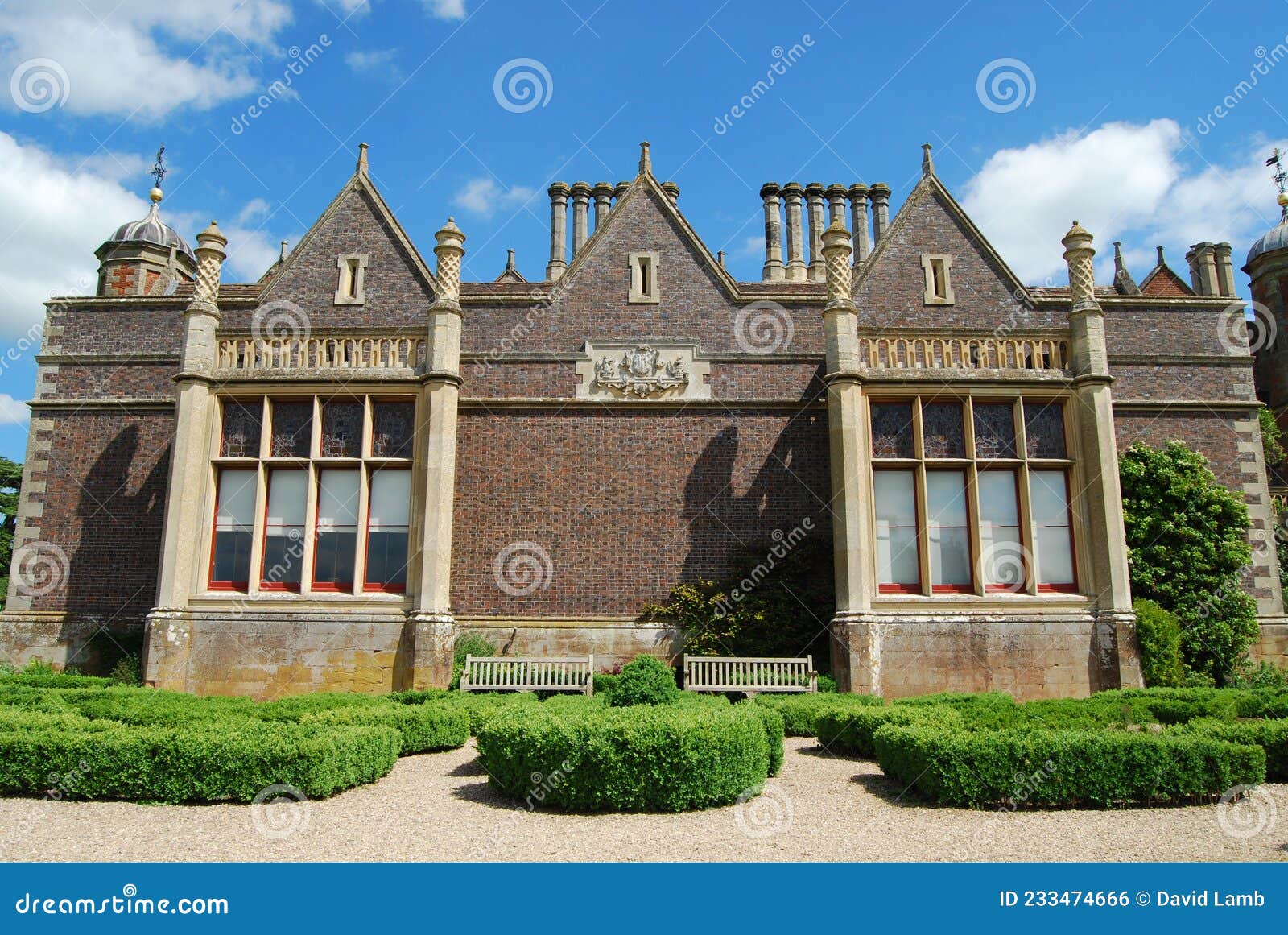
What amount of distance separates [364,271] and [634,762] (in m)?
15.4

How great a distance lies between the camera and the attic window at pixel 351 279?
20.1m

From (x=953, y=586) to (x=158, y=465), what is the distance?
16.5 meters

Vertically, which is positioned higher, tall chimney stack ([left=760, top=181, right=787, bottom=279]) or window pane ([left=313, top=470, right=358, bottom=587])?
tall chimney stack ([left=760, top=181, right=787, bottom=279])

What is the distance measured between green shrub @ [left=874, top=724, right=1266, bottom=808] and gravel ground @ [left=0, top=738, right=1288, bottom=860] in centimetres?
18

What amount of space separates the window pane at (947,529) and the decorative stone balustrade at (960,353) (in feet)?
6.95

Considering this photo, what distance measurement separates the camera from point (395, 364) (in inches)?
681

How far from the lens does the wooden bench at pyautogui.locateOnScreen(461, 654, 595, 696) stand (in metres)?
15.5

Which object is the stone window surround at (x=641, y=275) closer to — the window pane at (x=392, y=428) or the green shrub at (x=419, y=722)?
the window pane at (x=392, y=428)

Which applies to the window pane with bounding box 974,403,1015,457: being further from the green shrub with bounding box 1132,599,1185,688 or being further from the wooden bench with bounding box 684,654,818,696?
the wooden bench with bounding box 684,654,818,696

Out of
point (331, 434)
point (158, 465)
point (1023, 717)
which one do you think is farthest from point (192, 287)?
point (1023, 717)

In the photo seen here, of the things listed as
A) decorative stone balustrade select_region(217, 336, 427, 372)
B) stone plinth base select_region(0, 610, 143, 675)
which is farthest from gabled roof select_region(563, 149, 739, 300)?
stone plinth base select_region(0, 610, 143, 675)

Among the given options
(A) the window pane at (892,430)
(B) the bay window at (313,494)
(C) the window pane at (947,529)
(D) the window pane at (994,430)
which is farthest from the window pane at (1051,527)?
(B) the bay window at (313,494)

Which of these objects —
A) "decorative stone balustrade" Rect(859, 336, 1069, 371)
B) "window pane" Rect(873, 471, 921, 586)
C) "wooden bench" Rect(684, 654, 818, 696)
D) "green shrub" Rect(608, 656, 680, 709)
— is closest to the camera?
"green shrub" Rect(608, 656, 680, 709)

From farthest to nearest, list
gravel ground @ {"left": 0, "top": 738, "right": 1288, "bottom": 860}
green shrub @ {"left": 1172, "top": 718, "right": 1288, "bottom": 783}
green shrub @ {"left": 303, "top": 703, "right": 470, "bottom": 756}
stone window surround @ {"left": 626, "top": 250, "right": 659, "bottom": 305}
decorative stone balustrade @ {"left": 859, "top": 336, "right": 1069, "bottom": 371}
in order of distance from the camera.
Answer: stone window surround @ {"left": 626, "top": 250, "right": 659, "bottom": 305} < decorative stone balustrade @ {"left": 859, "top": 336, "right": 1069, "bottom": 371} < green shrub @ {"left": 303, "top": 703, "right": 470, "bottom": 756} < green shrub @ {"left": 1172, "top": 718, "right": 1288, "bottom": 783} < gravel ground @ {"left": 0, "top": 738, "right": 1288, "bottom": 860}
